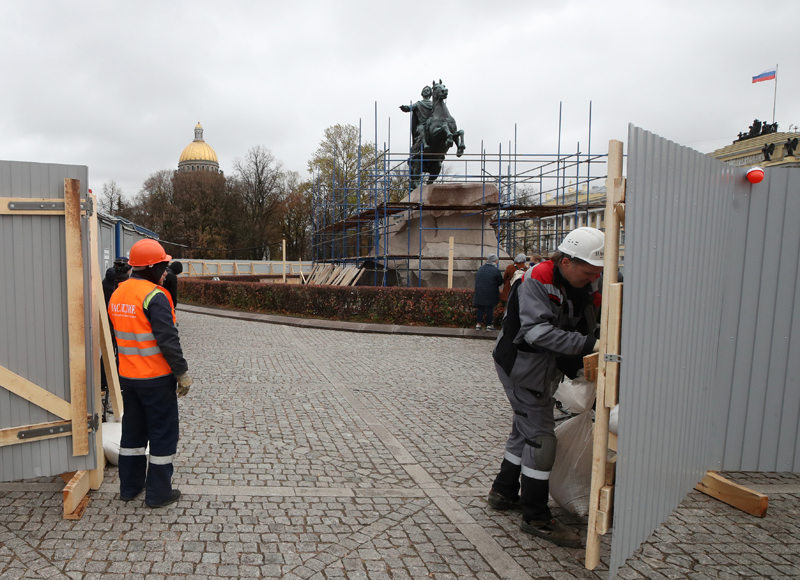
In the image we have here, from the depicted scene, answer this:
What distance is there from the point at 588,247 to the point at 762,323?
1480 millimetres

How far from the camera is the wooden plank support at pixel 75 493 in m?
3.16

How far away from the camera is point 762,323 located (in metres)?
3.43

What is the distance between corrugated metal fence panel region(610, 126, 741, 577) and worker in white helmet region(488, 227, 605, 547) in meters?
0.35

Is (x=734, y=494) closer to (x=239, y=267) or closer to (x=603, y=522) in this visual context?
(x=603, y=522)

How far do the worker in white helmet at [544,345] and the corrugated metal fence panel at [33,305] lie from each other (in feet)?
8.29

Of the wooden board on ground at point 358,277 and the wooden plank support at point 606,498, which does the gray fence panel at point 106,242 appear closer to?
the wooden plank support at point 606,498

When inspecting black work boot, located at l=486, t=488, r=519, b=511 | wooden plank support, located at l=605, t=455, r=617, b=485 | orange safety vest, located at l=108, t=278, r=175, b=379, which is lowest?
black work boot, located at l=486, t=488, r=519, b=511

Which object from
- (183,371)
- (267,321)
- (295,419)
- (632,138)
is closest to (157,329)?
(183,371)

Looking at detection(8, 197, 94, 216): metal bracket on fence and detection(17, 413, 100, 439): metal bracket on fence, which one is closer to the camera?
detection(8, 197, 94, 216): metal bracket on fence

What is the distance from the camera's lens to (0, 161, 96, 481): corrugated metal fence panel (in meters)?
3.13

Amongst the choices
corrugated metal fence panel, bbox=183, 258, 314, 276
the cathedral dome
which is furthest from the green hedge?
the cathedral dome

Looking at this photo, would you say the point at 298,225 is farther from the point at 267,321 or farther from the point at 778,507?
the point at 778,507

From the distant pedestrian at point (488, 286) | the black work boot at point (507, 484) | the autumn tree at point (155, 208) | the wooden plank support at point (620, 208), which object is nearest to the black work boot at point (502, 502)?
the black work boot at point (507, 484)

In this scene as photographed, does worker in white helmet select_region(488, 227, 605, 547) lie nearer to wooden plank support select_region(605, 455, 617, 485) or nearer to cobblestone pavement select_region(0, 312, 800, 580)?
cobblestone pavement select_region(0, 312, 800, 580)
